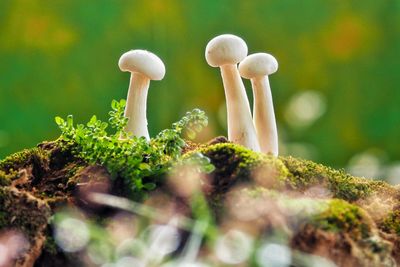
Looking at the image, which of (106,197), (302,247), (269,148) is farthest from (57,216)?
(269,148)

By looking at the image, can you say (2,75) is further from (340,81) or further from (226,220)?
(226,220)

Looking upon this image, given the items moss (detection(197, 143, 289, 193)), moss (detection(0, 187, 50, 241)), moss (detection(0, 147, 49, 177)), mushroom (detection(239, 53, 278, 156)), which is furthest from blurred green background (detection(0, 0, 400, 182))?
moss (detection(0, 187, 50, 241))

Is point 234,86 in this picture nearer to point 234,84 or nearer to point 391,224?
point 234,84

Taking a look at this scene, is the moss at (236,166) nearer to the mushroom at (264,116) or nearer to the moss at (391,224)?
the moss at (391,224)

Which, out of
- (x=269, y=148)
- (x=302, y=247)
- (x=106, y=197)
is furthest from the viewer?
(x=269, y=148)

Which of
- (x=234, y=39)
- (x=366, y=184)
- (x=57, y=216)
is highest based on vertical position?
(x=234, y=39)
